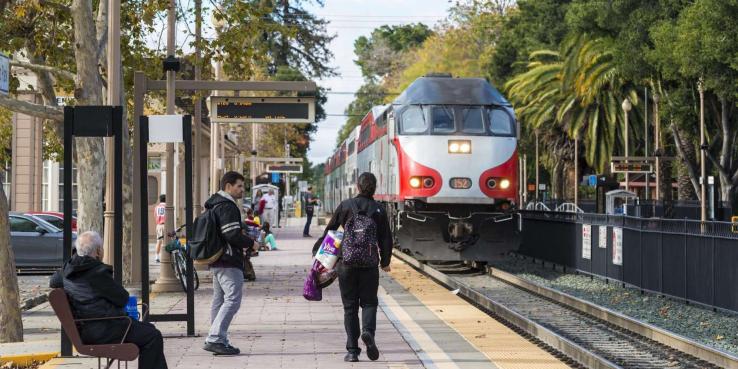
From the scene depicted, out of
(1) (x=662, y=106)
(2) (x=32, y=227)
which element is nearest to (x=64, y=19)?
(2) (x=32, y=227)

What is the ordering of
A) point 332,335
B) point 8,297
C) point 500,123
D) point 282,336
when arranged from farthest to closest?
point 500,123 → point 332,335 → point 282,336 → point 8,297

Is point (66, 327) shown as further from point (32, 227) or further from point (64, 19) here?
point (32, 227)

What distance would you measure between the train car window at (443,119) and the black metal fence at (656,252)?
3.27 meters

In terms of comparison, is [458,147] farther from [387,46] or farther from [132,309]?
[387,46]

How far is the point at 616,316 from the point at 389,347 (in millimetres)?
5068

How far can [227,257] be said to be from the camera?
11891mm

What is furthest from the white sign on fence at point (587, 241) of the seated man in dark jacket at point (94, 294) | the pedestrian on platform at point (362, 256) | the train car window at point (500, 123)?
the seated man in dark jacket at point (94, 294)

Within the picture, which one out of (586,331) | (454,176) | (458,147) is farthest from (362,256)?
(458,147)

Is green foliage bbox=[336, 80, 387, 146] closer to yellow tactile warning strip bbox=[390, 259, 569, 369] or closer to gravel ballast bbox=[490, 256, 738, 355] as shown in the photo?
gravel ballast bbox=[490, 256, 738, 355]

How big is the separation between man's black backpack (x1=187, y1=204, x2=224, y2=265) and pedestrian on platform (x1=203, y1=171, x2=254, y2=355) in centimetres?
3

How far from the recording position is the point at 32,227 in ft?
85.3

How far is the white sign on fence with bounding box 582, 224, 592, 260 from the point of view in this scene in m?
24.1

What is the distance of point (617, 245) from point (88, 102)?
9638mm

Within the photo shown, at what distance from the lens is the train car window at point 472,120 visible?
2472 centimetres
